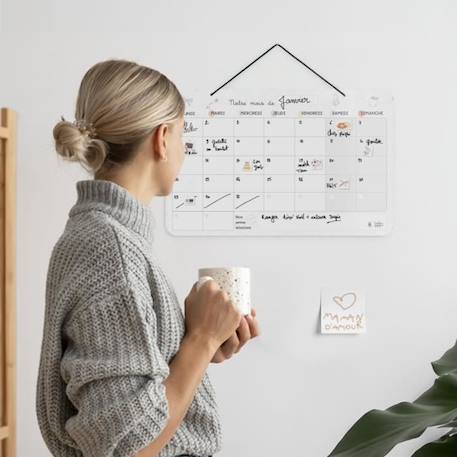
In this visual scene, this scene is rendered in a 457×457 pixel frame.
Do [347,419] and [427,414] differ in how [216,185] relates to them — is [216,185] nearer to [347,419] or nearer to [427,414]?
[347,419]

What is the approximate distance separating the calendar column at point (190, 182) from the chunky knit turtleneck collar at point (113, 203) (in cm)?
89

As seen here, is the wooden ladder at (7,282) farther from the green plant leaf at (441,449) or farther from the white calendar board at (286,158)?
the green plant leaf at (441,449)

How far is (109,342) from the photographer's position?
3.74 ft

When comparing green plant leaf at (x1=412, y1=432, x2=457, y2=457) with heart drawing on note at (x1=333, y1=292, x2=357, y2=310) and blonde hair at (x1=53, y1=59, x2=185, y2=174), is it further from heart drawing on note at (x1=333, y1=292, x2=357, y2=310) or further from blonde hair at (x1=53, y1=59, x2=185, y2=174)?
heart drawing on note at (x1=333, y1=292, x2=357, y2=310)

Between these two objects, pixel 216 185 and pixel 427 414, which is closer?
pixel 427 414

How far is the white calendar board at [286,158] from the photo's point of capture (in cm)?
217

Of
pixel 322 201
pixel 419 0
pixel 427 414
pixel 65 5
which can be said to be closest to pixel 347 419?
pixel 322 201

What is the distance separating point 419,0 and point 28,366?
1.43 metres

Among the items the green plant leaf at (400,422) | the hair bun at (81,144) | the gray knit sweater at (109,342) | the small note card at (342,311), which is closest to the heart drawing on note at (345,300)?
the small note card at (342,311)

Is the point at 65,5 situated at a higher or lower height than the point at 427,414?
higher

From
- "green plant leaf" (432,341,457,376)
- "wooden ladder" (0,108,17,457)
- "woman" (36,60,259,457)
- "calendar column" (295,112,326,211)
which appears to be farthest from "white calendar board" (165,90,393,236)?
"green plant leaf" (432,341,457,376)

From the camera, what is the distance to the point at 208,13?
218 centimetres

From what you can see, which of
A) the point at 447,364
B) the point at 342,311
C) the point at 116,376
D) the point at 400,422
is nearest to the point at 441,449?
the point at 400,422

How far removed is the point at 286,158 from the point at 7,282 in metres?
0.79
